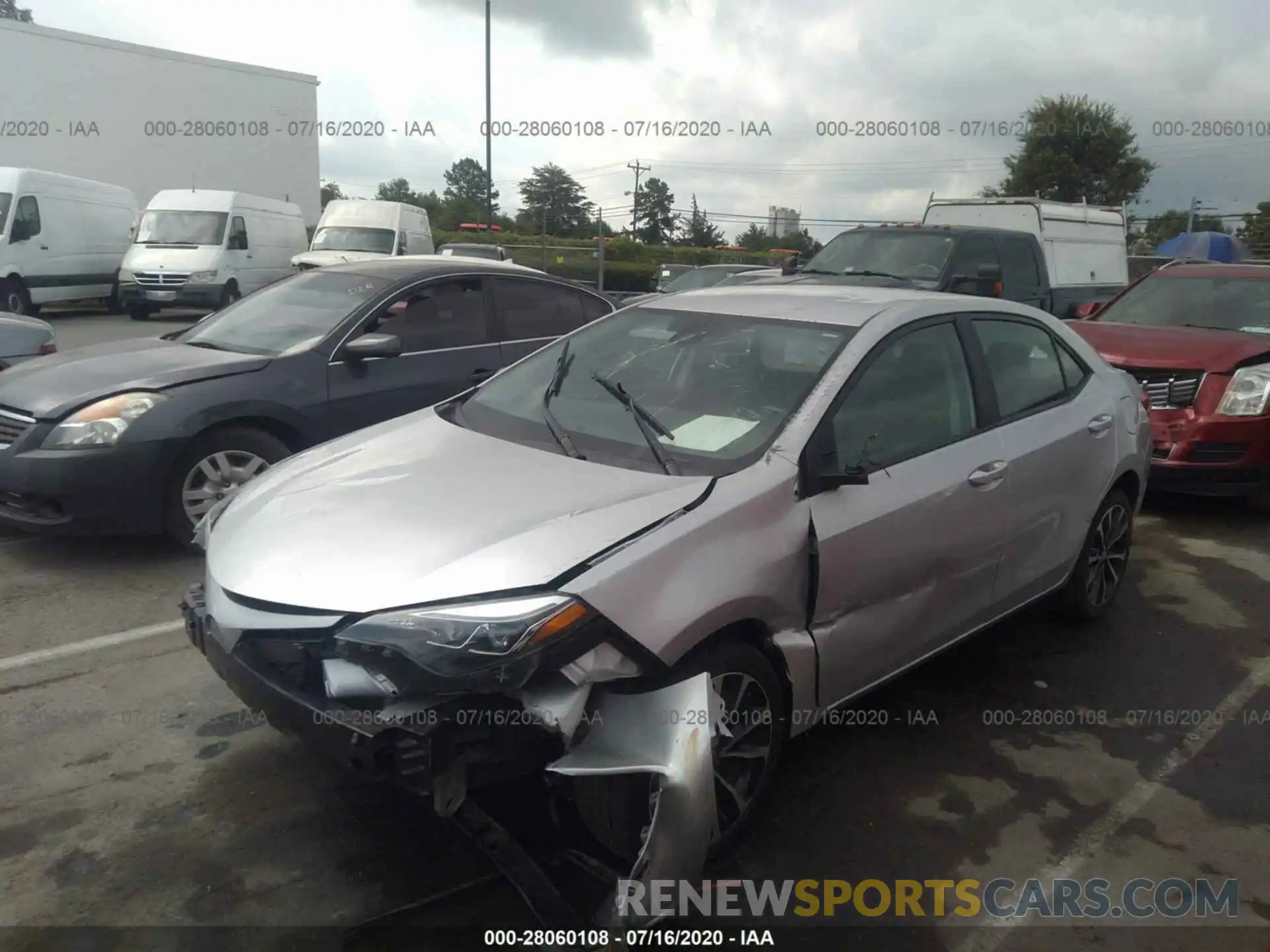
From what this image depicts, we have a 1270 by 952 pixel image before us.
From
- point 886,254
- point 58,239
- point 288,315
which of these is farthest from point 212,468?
point 58,239

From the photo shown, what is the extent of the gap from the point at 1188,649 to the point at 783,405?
269cm

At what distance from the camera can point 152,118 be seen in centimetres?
2894

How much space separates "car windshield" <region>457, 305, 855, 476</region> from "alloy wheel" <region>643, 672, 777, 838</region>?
64cm

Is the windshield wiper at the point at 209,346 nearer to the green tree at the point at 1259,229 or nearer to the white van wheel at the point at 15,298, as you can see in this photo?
the white van wheel at the point at 15,298

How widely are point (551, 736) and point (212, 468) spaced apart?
11.0 feet

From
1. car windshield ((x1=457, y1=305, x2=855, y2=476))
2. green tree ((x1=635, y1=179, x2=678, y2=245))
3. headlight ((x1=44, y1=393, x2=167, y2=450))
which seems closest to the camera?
car windshield ((x1=457, y1=305, x2=855, y2=476))

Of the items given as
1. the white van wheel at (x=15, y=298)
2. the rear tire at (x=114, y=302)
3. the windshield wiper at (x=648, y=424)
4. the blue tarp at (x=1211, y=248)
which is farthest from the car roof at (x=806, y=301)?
the blue tarp at (x=1211, y=248)

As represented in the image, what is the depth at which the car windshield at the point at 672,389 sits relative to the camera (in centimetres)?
316

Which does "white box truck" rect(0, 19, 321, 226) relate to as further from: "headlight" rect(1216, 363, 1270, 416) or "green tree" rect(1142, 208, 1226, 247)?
"green tree" rect(1142, 208, 1226, 247)

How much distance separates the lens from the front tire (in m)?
2.49

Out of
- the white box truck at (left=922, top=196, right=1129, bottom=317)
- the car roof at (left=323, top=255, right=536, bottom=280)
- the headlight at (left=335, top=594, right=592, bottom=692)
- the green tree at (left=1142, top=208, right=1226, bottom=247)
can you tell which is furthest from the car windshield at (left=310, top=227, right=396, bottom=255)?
the green tree at (left=1142, top=208, right=1226, bottom=247)

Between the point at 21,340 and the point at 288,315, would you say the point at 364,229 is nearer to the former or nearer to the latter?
the point at 21,340

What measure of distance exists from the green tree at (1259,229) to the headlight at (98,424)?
47.8 metres

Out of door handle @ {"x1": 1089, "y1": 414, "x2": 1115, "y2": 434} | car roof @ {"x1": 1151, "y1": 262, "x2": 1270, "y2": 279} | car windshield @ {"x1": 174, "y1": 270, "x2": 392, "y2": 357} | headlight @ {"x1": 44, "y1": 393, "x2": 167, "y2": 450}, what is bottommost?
headlight @ {"x1": 44, "y1": 393, "x2": 167, "y2": 450}
